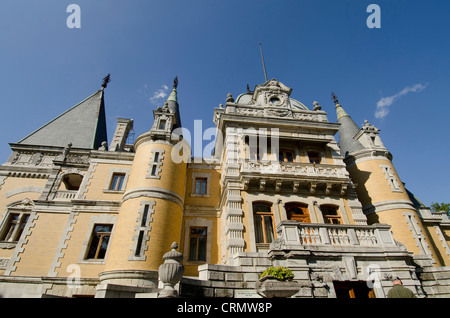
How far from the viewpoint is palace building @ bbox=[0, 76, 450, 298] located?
1051 centimetres

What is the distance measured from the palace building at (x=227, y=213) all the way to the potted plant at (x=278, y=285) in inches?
71.5

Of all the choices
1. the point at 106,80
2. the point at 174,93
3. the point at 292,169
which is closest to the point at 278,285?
the point at 292,169

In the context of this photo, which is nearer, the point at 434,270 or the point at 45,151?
the point at 434,270

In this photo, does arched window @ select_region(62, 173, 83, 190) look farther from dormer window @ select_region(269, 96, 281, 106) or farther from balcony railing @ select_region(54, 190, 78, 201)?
dormer window @ select_region(269, 96, 281, 106)

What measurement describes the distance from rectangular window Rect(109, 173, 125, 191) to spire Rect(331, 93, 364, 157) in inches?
742

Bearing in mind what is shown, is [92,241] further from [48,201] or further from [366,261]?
[366,261]

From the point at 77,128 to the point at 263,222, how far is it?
814 inches

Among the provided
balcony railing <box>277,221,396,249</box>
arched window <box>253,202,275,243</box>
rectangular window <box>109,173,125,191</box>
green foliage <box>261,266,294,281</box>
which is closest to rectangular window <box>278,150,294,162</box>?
arched window <box>253,202,275,243</box>

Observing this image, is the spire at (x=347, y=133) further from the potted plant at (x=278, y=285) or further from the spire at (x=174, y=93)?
the spire at (x=174, y=93)

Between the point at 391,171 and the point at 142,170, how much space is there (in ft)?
61.7

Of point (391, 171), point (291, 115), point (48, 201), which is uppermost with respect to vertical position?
point (291, 115)
